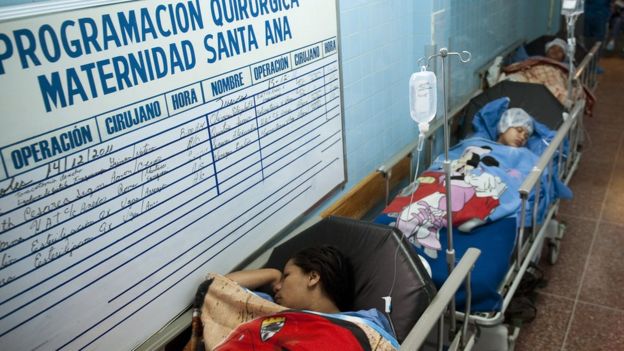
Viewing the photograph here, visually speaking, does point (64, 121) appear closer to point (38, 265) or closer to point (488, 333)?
point (38, 265)

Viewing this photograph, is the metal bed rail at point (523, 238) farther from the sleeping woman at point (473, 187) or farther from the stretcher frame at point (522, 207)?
the sleeping woman at point (473, 187)

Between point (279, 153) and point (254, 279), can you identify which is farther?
point (279, 153)

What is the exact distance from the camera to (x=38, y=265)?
136 cm

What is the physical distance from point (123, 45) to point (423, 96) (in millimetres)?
915

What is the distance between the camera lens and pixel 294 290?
6.01 ft

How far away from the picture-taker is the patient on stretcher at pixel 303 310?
60.3 inches

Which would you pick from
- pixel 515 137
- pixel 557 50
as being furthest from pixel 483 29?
pixel 515 137

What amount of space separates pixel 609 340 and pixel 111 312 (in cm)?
235

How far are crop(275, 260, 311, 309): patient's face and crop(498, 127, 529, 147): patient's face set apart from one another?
194 centimetres

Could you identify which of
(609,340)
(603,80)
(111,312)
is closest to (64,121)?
(111,312)

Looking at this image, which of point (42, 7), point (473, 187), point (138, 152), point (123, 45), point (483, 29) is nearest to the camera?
point (42, 7)

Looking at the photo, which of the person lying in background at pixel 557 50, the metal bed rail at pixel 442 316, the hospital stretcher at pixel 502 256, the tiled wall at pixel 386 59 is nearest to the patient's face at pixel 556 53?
the person lying in background at pixel 557 50

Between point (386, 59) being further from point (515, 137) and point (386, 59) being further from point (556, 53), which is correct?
point (556, 53)

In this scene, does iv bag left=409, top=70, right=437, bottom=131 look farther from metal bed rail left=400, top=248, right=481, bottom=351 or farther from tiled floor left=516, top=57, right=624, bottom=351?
tiled floor left=516, top=57, right=624, bottom=351
